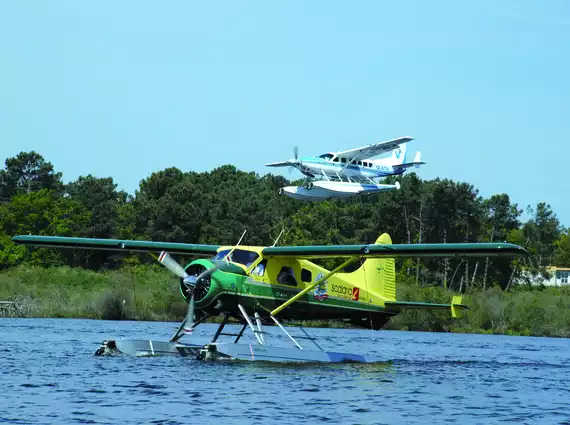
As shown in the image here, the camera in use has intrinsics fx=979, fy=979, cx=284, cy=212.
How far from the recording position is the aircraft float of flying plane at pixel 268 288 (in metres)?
19.8

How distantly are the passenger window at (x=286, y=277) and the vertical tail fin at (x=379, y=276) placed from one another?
92.2 inches

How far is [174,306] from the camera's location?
42.5 m

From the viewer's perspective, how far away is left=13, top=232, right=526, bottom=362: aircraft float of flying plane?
1975 cm

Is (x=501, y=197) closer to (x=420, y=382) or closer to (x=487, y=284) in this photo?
(x=487, y=284)

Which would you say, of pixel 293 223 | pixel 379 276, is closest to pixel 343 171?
pixel 293 223

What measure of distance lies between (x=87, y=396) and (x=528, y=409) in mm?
7122

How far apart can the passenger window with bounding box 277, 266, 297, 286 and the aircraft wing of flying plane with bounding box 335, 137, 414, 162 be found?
3281 cm

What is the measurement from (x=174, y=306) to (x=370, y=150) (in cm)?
1775

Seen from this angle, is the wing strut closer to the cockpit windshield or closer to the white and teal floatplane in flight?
the cockpit windshield

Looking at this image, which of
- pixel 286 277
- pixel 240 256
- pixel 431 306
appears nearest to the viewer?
pixel 240 256

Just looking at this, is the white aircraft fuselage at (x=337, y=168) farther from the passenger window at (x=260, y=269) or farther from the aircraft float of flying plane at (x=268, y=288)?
the passenger window at (x=260, y=269)

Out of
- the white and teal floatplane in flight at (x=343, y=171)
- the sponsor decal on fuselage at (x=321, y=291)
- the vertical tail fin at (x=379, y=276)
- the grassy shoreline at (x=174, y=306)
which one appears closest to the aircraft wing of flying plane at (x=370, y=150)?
the white and teal floatplane in flight at (x=343, y=171)

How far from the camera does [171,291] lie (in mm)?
43188

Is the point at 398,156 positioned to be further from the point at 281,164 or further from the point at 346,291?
the point at 346,291
